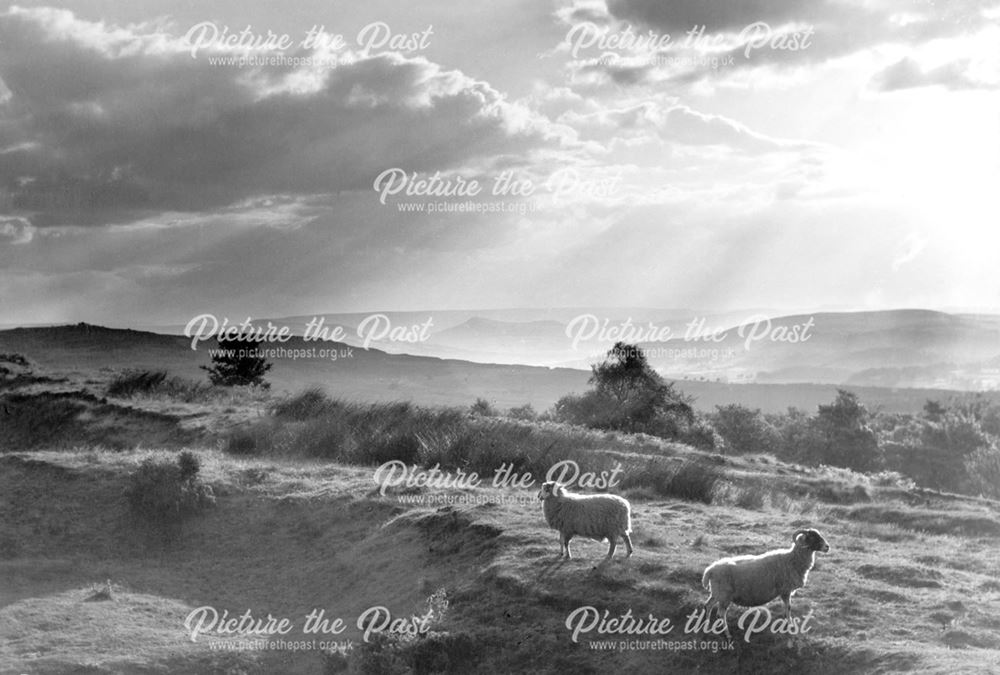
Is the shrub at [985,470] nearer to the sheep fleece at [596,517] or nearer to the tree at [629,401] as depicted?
the tree at [629,401]

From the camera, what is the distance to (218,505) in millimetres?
19516

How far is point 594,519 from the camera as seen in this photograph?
1402cm

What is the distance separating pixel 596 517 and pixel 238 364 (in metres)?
36.6

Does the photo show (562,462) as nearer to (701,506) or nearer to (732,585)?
(701,506)

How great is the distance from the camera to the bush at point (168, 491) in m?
19.0

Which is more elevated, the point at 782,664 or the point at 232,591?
the point at 782,664

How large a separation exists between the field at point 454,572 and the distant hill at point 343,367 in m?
32.7

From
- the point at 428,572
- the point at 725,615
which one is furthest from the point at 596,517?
the point at 428,572

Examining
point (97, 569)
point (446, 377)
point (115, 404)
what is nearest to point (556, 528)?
point (97, 569)

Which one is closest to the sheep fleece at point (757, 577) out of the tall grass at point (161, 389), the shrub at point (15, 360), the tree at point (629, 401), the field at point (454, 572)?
the field at point (454, 572)

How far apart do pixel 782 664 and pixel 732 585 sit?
1.08m

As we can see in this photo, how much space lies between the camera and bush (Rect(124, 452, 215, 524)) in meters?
19.0

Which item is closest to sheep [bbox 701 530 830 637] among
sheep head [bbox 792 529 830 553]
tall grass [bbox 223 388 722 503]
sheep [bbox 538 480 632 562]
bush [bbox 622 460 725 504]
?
sheep head [bbox 792 529 830 553]

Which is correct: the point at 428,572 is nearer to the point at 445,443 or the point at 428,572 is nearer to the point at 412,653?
the point at 412,653
